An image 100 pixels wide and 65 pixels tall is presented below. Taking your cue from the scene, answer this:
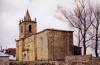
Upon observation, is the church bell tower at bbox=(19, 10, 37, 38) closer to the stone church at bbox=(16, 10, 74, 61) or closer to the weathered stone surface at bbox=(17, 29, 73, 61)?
the stone church at bbox=(16, 10, 74, 61)

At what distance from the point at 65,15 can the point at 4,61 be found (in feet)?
32.2

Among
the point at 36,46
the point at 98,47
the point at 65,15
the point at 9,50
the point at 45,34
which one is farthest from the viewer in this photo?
the point at 9,50

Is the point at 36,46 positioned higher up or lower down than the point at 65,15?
lower down

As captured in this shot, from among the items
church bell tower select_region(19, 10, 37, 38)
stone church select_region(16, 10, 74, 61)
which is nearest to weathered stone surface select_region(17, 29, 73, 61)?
stone church select_region(16, 10, 74, 61)

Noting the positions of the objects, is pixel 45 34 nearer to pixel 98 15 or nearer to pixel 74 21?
pixel 74 21

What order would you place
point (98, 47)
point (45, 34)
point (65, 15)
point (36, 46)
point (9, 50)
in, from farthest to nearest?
point (9, 50) → point (36, 46) → point (45, 34) → point (65, 15) → point (98, 47)

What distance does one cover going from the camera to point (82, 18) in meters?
28.7

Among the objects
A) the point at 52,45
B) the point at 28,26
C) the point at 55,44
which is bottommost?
the point at 52,45

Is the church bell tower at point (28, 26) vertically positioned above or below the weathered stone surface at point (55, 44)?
above

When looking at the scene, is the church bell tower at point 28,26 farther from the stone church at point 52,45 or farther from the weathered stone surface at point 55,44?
the weathered stone surface at point 55,44

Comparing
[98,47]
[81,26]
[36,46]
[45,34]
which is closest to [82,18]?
[81,26]

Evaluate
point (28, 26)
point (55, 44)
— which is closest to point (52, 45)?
point (55, 44)

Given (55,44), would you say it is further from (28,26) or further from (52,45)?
(28,26)

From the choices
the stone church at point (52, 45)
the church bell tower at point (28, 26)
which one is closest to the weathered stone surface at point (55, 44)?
the stone church at point (52, 45)
